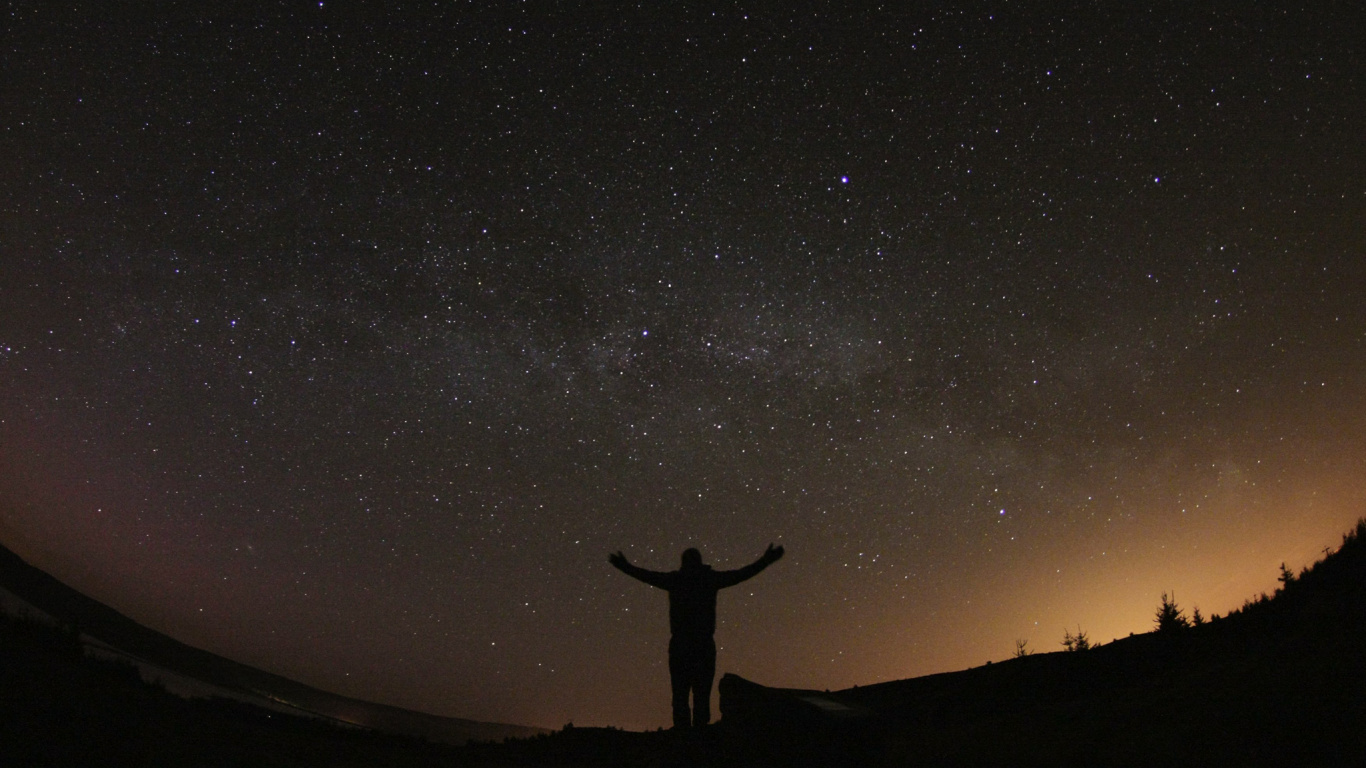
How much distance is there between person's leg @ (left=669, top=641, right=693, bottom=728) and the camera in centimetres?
609

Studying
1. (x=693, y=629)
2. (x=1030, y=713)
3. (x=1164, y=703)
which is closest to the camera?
(x=1164, y=703)

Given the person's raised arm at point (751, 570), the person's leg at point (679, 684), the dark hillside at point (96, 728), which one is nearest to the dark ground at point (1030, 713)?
the dark hillside at point (96, 728)

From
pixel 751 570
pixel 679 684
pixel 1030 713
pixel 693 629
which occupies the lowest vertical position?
pixel 1030 713

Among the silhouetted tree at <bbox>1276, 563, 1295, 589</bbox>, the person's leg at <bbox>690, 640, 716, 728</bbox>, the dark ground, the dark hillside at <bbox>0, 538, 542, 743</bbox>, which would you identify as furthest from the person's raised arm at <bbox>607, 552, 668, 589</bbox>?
the dark hillside at <bbox>0, 538, 542, 743</bbox>

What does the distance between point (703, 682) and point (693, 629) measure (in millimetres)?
501

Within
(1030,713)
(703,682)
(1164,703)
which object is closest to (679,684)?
(703,682)

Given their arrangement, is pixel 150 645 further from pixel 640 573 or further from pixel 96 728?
pixel 640 573

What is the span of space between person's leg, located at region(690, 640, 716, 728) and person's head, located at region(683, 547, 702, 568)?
27.7 inches

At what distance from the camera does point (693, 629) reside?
6109 mm

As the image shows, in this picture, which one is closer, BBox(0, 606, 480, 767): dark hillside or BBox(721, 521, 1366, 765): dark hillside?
BBox(0, 606, 480, 767): dark hillside

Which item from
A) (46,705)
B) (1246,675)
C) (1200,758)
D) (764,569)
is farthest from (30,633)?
(1246,675)

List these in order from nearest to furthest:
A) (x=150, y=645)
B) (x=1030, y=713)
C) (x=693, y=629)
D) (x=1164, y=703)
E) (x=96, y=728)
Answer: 1. (x=96, y=728)
2. (x=1164, y=703)
3. (x=693, y=629)
4. (x=1030, y=713)
5. (x=150, y=645)

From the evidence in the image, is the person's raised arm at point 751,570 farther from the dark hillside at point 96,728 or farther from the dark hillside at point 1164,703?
the dark hillside at point 96,728

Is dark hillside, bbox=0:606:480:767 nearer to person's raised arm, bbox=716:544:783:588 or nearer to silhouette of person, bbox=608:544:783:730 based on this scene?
silhouette of person, bbox=608:544:783:730
